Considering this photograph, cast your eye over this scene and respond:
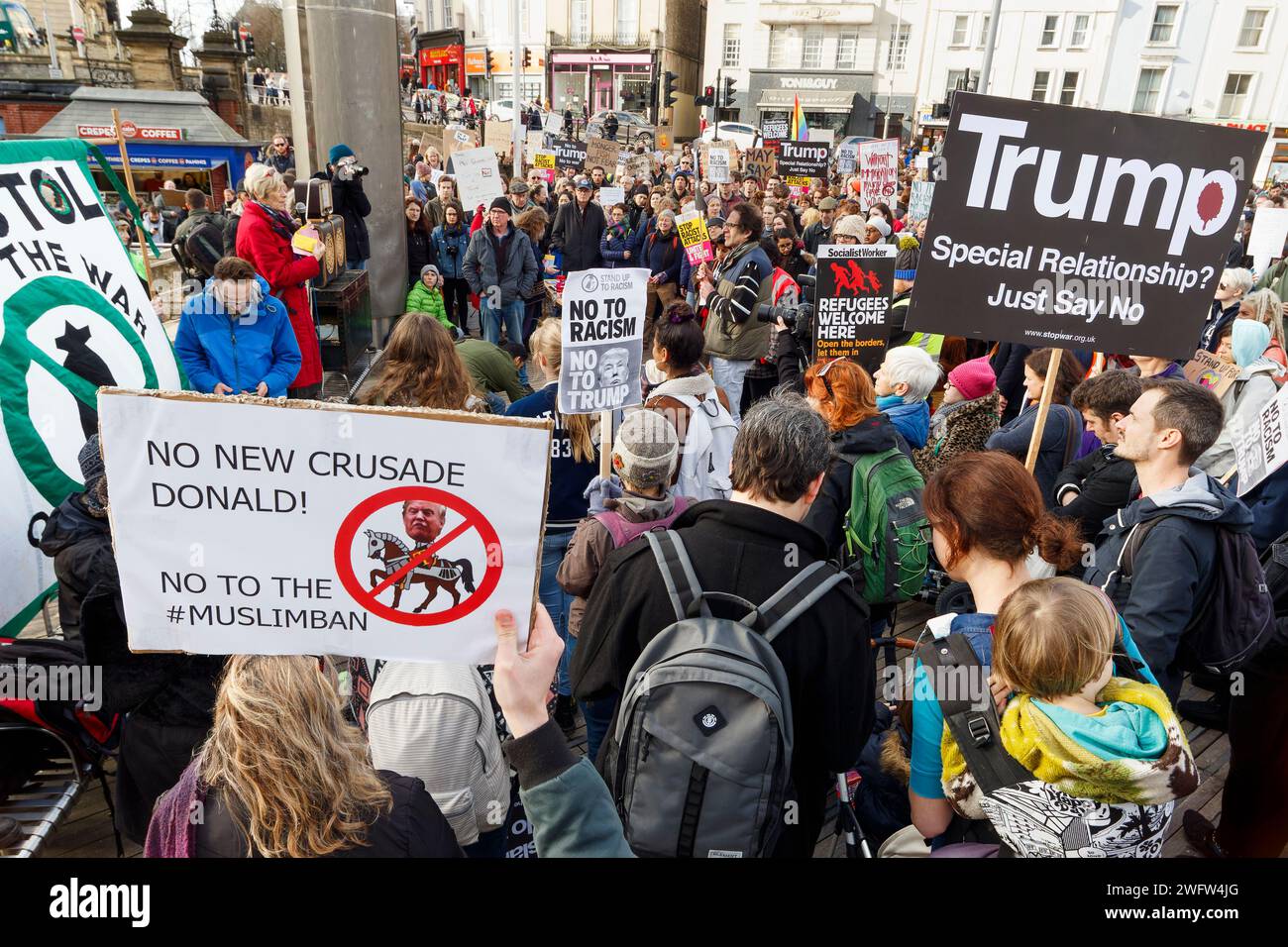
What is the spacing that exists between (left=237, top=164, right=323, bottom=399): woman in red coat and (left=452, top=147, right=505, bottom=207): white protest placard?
4640 millimetres

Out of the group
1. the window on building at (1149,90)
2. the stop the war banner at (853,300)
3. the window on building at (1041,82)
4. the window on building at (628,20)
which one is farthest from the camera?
the window on building at (628,20)

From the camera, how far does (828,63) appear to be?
50375 mm

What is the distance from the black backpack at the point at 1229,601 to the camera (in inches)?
106

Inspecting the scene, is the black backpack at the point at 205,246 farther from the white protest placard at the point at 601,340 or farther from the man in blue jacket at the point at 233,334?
the white protest placard at the point at 601,340

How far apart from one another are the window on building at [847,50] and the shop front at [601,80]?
11.6 metres

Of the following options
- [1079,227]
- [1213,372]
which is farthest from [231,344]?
[1213,372]

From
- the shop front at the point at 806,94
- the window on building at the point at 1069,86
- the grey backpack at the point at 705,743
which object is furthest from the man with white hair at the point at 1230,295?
the shop front at the point at 806,94

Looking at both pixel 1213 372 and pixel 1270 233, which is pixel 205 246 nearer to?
pixel 1213 372

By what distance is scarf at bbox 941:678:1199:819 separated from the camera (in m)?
1.75

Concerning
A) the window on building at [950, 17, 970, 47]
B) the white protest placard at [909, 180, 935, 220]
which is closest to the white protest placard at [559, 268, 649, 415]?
the white protest placard at [909, 180, 935, 220]

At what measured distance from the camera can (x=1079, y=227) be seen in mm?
3314
